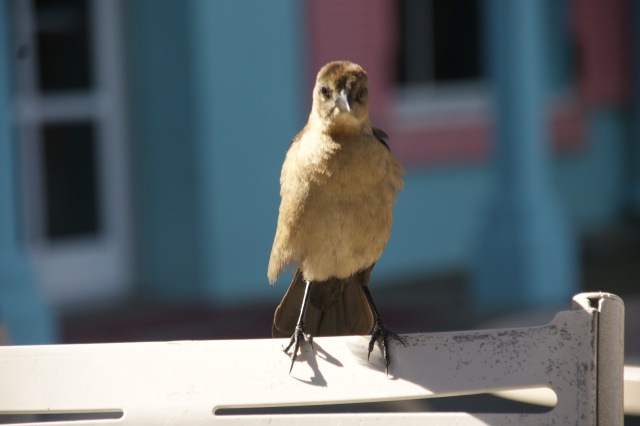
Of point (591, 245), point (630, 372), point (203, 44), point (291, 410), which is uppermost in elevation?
point (203, 44)

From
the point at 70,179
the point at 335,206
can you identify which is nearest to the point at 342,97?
the point at 335,206

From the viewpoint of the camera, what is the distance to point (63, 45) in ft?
26.2

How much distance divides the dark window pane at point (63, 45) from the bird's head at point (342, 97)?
4.96 m

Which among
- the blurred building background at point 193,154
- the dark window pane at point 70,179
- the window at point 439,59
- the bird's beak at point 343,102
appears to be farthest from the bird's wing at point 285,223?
the window at point 439,59

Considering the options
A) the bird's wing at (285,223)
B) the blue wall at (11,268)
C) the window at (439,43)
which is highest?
the window at (439,43)

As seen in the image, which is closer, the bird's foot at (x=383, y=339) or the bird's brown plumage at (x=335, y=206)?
the bird's foot at (x=383, y=339)

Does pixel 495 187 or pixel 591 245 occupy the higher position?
pixel 495 187

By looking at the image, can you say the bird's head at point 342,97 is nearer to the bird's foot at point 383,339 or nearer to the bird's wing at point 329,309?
the bird's wing at point 329,309

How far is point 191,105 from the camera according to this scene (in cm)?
782

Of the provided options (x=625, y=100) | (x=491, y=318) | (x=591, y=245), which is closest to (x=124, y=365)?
(x=491, y=318)

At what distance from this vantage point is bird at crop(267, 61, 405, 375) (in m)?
3.22

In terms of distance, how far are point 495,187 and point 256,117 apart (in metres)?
1.88

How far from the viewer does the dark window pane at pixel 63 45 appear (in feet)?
25.7

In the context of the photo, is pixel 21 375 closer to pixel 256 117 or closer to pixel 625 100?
pixel 256 117
